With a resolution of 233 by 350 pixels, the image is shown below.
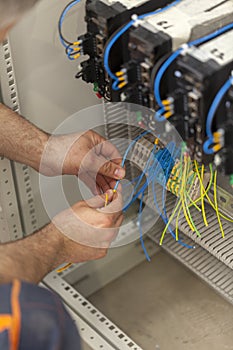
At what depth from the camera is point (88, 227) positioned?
145cm

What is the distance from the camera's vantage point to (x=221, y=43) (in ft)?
4.19

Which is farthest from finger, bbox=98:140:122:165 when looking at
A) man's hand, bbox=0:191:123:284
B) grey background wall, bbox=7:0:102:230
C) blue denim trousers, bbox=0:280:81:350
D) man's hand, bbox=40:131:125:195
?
blue denim trousers, bbox=0:280:81:350

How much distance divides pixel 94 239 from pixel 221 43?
1.64 feet

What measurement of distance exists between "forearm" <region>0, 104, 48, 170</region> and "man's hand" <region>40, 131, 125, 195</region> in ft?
0.08

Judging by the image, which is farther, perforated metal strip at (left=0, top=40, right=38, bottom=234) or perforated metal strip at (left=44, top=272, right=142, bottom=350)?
perforated metal strip at (left=44, top=272, right=142, bottom=350)

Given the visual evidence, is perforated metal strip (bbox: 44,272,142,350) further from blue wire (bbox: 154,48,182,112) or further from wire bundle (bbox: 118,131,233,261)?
blue wire (bbox: 154,48,182,112)

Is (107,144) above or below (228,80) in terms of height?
below

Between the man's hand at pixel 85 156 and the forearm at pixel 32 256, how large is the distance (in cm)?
19

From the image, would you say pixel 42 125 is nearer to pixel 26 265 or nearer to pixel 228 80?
pixel 26 265

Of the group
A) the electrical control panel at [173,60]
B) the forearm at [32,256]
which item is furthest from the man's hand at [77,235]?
the electrical control panel at [173,60]

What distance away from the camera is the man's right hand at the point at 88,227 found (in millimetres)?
1444

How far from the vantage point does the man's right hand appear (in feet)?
4.74

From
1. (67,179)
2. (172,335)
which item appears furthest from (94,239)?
(172,335)

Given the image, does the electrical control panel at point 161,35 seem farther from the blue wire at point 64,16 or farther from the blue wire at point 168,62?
the blue wire at point 64,16
